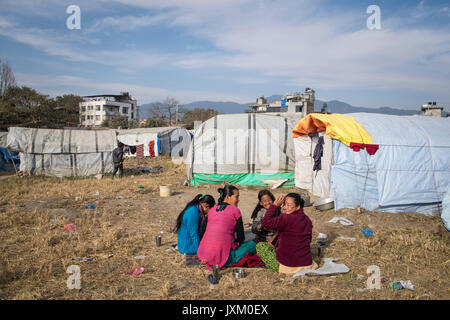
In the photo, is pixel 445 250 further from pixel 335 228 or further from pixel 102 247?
pixel 102 247

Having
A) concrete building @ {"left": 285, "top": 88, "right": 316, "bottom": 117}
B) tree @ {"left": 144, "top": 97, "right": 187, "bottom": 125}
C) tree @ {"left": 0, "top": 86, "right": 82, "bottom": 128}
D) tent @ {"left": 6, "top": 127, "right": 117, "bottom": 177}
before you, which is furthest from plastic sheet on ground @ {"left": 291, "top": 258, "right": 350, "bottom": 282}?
tree @ {"left": 144, "top": 97, "right": 187, "bottom": 125}

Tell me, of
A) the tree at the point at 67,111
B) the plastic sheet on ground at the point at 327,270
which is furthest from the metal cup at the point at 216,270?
the tree at the point at 67,111

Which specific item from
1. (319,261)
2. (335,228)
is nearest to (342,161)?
(335,228)

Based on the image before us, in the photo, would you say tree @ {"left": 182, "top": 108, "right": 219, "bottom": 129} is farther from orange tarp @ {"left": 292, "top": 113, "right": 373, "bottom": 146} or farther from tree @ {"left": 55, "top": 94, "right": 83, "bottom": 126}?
orange tarp @ {"left": 292, "top": 113, "right": 373, "bottom": 146}

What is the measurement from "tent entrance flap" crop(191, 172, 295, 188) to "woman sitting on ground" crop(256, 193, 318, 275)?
7487 millimetres

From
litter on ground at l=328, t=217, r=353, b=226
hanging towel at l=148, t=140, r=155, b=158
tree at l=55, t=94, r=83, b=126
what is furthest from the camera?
tree at l=55, t=94, r=83, b=126

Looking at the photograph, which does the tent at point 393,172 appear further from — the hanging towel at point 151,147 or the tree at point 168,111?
the tree at point 168,111

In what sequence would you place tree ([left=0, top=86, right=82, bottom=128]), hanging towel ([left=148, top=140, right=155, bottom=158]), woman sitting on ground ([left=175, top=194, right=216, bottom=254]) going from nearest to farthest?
1. woman sitting on ground ([left=175, top=194, right=216, bottom=254])
2. hanging towel ([left=148, top=140, right=155, bottom=158])
3. tree ([left=0, top=86, right=82, bottom=128])

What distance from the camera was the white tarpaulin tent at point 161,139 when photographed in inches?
920

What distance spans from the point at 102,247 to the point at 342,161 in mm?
6409

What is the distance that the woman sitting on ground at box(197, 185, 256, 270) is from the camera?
4379 millimetres

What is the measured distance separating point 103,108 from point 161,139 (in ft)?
138

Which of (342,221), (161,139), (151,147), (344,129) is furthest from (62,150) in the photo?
(342,221)

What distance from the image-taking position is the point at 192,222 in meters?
4.82
